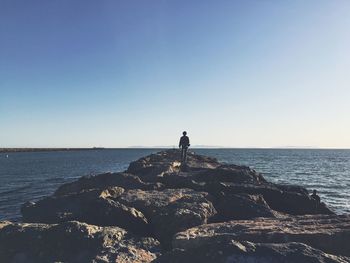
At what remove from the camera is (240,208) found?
37.8ft

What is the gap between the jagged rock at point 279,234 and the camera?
7.81 metres

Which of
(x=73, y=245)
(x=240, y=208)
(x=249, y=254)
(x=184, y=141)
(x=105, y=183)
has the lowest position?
(x=73, y=245)

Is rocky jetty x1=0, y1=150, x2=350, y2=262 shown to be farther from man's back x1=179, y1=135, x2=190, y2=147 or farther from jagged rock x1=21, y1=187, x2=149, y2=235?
man's back x1=179, y1=135, x2=190, y2=147

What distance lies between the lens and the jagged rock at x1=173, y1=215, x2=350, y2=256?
307 inches

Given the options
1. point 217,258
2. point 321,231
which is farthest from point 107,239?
point 321,231

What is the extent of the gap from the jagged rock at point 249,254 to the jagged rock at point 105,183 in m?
8.87

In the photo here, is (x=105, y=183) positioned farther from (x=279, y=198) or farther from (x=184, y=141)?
(x=279, y=198)

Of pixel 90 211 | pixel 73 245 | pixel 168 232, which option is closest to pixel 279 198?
pixel 168 232

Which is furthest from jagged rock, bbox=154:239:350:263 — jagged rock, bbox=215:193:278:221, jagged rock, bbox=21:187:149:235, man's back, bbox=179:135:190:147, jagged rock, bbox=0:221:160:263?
man's back, bbox=179:135:190:147

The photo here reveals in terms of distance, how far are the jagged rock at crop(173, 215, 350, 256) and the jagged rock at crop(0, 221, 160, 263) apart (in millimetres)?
973

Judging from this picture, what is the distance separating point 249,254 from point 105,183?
1224cm

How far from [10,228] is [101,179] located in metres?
9.18

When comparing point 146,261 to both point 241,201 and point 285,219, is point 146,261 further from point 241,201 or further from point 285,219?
point 241,201

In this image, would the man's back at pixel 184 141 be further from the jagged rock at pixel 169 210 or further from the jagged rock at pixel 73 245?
the jagged rock at pixel 73 245
